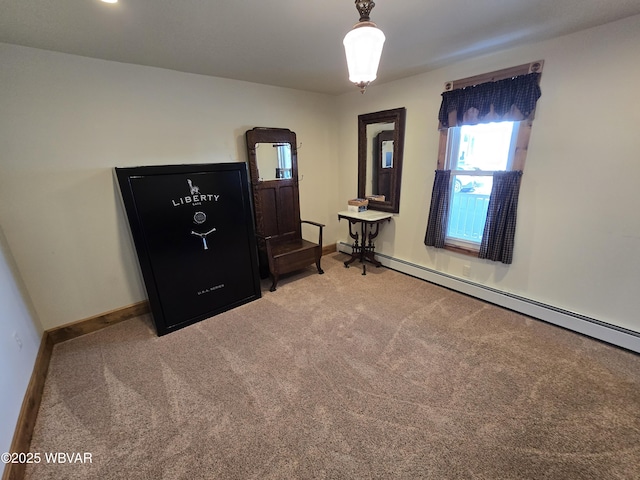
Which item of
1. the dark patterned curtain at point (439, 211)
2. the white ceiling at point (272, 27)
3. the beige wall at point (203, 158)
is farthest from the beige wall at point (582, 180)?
the dark patterned curtain at point (439, 211)

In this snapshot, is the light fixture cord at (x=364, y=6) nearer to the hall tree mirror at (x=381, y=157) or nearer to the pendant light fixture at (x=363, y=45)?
the pendant light fixture at (x=363, y=45)

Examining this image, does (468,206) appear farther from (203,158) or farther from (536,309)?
(203,158)

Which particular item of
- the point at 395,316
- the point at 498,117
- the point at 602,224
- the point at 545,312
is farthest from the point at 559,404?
the point at 498,117

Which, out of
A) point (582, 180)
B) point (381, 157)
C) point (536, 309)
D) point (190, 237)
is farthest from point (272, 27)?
point (536, 309)

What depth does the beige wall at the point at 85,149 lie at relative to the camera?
198cm

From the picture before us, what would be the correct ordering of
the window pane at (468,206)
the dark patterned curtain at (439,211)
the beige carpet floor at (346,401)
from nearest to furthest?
the beige carpet floor at (346,401) < the window pane at (468,206) < the dark patterned curtain at (439,211)

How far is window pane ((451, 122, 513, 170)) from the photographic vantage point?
2.43 meters

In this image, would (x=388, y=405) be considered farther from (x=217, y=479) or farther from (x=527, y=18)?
(x=527, y=18)

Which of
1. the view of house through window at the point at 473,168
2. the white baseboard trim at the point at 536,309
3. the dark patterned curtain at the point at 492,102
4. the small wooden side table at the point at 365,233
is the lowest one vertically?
the white baseboard trim at the point at 536,309

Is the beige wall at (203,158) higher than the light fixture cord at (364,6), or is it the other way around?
the light fixture cord at (364,6)

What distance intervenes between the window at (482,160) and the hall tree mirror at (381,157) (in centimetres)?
51

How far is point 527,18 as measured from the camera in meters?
1.71

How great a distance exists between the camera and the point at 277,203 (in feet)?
11.1

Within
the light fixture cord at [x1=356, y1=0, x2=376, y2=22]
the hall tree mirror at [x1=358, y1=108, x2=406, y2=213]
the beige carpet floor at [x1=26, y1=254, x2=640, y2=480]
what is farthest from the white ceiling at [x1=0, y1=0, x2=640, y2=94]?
the beige carpet floor at [x1=26, y1=254, x2=640, y2=480]
